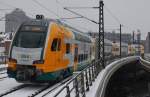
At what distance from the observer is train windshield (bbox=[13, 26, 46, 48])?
20.4 metres

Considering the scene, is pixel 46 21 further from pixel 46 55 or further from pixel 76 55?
pixel 76 55

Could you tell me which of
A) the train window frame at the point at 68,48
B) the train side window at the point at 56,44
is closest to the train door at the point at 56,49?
the train side window at the point at 56,44

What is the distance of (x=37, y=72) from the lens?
1986 centimetres

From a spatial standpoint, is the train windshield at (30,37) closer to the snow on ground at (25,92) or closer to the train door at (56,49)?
the train door at (56,49)

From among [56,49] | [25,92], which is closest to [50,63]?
[56,49]

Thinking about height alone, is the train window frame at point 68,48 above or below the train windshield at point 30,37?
below

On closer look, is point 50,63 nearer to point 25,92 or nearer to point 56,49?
point 56,49

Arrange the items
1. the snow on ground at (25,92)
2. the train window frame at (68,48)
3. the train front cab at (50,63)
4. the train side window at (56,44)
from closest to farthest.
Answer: the snow on ground at (25,92)
the train front cab at (50,63)
the train side window at (56,44)
the train window frame at (68,48)

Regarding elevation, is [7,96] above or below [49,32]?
below

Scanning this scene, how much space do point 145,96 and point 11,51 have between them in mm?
34119

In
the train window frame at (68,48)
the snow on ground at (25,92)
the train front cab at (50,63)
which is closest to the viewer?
the snow on ground at (25,92)

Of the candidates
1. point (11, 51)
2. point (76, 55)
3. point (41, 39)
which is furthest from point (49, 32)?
point (76, 55)

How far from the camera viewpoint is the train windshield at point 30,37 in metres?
20.4

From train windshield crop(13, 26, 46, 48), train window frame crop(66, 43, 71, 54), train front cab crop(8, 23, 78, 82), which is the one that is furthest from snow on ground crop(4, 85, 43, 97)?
train window frame crop(66, 43, 71, 54)
